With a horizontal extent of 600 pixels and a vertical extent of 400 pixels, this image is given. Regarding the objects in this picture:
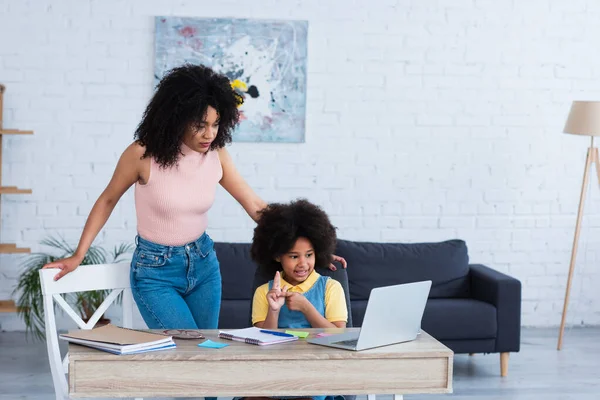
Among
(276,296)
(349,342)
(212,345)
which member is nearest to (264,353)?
(212,345)

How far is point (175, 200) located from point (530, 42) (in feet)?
12.0

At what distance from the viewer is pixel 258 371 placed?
7.29 ft

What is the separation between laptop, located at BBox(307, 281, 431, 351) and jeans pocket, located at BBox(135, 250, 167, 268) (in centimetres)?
66

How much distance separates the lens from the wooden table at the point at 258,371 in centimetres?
217

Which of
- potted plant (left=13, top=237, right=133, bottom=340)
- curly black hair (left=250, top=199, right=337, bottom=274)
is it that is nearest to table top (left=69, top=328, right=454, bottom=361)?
curly black hair (left=250, top=199, right=337, bottom=274)

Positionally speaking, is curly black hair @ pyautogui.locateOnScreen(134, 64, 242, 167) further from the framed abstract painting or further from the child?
the framed abstract painting

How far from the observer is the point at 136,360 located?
2174 mm

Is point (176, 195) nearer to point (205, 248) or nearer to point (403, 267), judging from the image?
point (205, 248)

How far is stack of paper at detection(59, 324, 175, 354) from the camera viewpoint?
2199mm

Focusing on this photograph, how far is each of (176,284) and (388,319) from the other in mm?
842

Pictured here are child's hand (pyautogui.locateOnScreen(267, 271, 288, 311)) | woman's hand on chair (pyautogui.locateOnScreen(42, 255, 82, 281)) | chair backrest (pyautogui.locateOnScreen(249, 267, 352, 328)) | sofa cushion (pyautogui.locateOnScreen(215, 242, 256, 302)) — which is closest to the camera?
child's hand (pyautogui.locateOnScreen(267, 271, 288, 311))

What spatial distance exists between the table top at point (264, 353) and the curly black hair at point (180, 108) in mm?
715

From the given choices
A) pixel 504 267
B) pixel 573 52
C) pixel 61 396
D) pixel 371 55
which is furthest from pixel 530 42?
pixel 61 396

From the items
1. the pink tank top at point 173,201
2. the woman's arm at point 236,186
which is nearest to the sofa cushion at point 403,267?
the woman's arm at point 236,186
